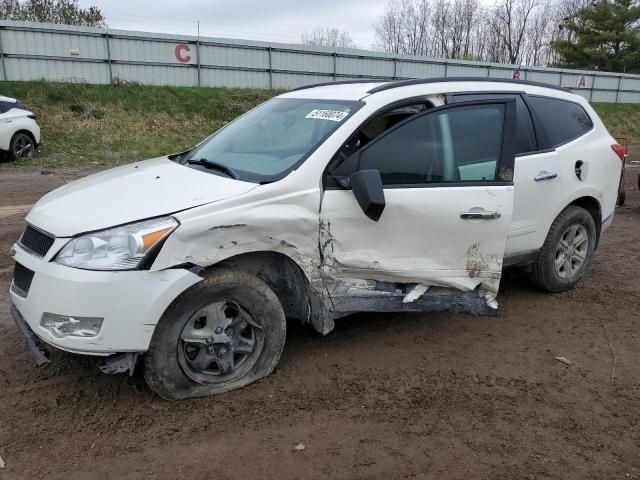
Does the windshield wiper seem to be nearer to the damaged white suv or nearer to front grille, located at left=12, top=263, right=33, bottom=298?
the damaged white suv

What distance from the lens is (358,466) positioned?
283 centimetres

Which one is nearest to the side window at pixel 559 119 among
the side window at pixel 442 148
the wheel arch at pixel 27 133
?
the side window at pixel 442 148

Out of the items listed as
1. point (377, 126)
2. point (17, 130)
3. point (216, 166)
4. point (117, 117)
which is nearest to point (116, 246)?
point (216, 166)

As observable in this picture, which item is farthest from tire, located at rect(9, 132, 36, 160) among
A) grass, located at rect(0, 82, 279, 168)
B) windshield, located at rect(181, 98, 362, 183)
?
windshield, located at rect(181, 98, 362, 183)

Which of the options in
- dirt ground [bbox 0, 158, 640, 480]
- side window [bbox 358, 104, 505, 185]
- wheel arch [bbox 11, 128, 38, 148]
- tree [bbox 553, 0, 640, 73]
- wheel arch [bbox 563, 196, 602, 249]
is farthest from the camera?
tree [bbox 553, 0, 640, 73]

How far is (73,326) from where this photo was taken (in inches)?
115

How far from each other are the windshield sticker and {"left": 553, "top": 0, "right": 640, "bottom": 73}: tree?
1864 inches

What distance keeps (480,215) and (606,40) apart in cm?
4903

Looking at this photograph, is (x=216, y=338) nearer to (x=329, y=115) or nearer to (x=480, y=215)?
(x=329, y=115)

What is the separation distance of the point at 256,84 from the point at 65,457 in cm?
2182

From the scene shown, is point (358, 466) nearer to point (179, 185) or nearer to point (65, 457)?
point (65, 457)

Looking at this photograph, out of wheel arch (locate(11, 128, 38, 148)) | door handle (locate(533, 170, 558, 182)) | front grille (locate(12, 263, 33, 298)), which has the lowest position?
wheel arch (locate(11, 128, 38, 148))

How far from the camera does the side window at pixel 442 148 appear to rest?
12.3ft

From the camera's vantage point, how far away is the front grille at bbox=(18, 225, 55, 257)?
3107mm
